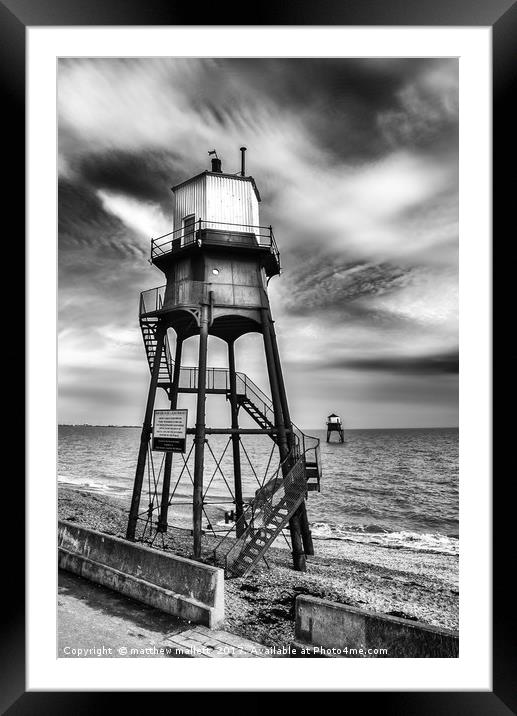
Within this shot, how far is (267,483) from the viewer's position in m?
13.7

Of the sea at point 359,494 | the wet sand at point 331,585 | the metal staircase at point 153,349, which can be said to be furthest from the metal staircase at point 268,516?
the metal staircase at point 153,349

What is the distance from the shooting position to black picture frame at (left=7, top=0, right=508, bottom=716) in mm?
6031

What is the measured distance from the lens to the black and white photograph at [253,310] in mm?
7887

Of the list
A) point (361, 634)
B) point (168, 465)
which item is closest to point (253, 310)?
point (168, 465)

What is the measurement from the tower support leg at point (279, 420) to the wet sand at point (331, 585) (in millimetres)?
534

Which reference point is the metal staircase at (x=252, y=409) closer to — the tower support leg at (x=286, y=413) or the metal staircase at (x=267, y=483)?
the metal staircase at (x=267, y=483)

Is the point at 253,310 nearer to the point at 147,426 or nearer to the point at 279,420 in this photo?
the point at 279,420

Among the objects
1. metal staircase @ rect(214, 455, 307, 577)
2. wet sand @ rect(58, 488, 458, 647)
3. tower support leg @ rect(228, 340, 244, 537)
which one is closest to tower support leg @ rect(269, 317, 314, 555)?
metal staircase @ rect(214, 455, 307, 577)

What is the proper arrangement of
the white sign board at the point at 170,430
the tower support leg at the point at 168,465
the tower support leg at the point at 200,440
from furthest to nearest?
1. the tower support leg at the point at 168,465
2. the white sign board at the point at 170,430
3. the tower support leg at the point at 200,440

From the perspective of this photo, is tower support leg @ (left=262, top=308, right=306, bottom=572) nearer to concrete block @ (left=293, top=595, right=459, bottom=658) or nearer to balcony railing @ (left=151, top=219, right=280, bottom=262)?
balcony railing @ (left=151, top=219, right=280, bottom=262)

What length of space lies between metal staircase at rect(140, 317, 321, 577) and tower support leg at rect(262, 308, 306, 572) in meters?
0.31
